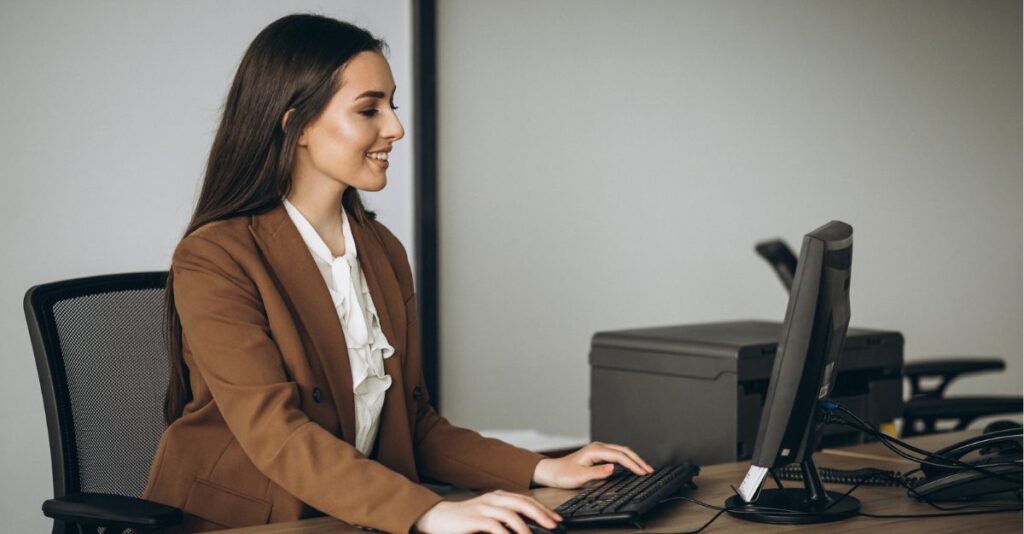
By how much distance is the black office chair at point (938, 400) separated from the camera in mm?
2654

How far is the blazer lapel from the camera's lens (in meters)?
1.71

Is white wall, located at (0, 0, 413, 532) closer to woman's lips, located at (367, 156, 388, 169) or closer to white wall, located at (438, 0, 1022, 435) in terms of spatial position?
white wall, located at (438, 0, 1022, 435)

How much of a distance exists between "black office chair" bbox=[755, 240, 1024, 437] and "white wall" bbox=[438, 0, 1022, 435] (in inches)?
25.5

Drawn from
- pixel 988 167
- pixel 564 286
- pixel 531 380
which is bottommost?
pixel 531 380

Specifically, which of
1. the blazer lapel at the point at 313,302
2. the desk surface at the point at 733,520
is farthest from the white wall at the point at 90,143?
the desk surface at the point at 733,520

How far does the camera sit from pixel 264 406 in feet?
5.05

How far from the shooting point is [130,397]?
1852mm

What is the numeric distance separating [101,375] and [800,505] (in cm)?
110

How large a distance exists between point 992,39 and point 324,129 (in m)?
3.90

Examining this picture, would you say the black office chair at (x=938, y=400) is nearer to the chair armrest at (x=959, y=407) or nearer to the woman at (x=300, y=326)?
the chair armrest at (x=959, y=407)

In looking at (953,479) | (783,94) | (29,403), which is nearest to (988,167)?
(783,94)

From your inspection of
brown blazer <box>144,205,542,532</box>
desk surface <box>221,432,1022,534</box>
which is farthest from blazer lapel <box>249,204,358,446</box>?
desk surface <box>221,432,1022,534</box>

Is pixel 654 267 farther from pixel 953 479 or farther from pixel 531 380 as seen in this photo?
pixel 953 479

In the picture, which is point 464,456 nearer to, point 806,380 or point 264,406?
point 264,406
